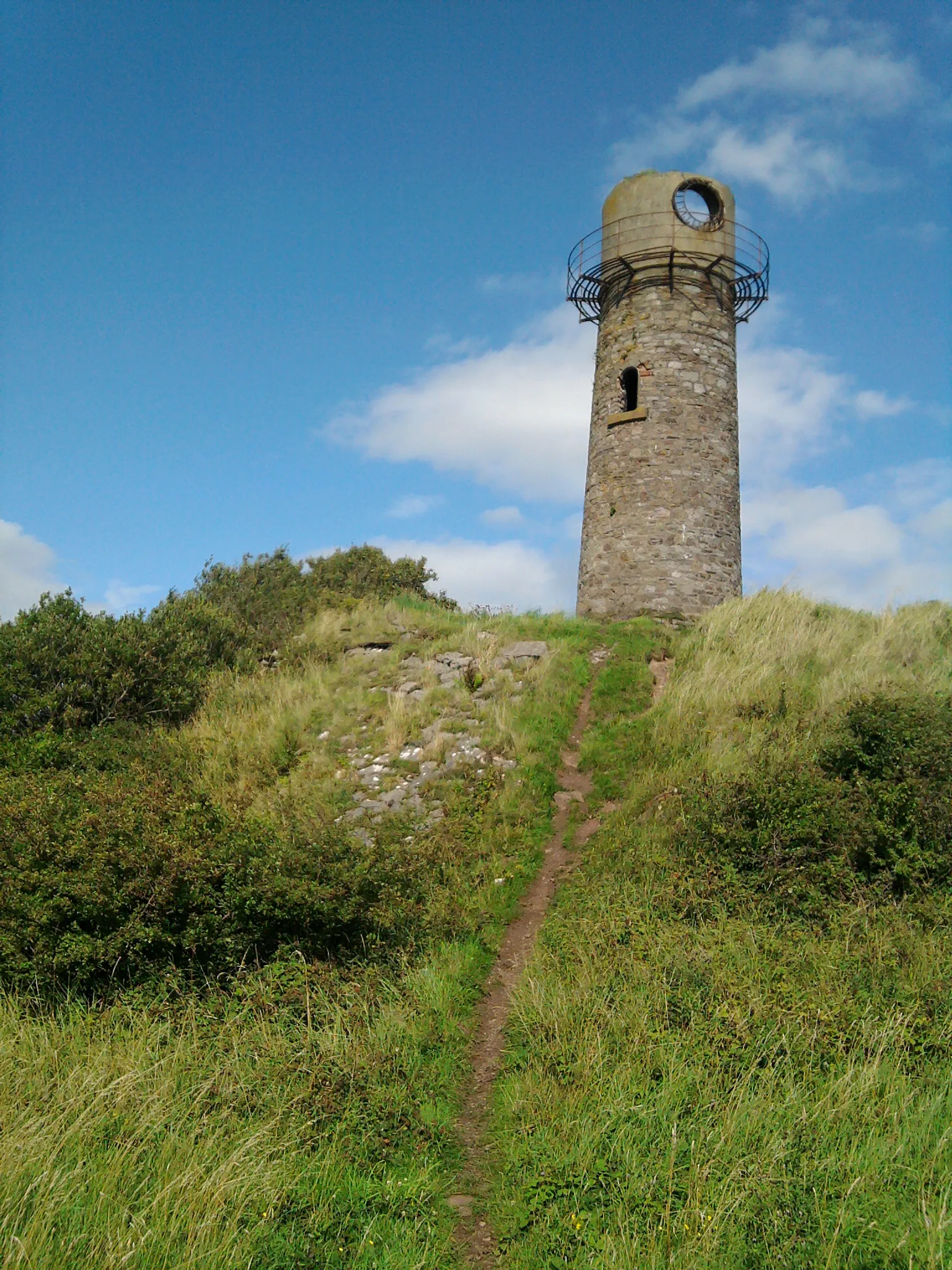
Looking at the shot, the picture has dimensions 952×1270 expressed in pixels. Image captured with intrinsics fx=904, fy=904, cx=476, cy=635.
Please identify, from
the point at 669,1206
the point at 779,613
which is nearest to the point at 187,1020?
the point at 669,1206

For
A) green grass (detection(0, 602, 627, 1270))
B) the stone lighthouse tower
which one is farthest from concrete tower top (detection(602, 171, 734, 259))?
green grass (detection(0, 602, 627, 1270))

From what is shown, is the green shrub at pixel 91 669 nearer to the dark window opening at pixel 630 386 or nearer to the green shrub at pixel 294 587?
the green shrub at pixel 294 587

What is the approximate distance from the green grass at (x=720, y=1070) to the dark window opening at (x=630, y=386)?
11.9 m

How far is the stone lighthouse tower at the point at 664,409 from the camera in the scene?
64.0 ft

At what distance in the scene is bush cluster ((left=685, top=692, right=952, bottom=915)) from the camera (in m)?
8.56

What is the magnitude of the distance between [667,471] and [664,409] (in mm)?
1418

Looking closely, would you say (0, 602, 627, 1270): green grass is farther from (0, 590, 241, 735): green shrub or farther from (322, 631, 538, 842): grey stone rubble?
(0, 590, 241, 735): green shrub

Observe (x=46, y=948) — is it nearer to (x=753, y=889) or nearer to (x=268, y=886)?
(x=268, y=886)

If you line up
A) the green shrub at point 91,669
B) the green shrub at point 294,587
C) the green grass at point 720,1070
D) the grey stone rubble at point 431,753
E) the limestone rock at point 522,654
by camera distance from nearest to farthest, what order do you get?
the green grass at point 720,1070 → the grey stone rubble at point 431,753 → the green shrub at point 91,669 → the limestone rock at point 522,654 → the green shrub at point 294,587

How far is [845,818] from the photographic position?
896 cm

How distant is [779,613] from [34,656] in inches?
500

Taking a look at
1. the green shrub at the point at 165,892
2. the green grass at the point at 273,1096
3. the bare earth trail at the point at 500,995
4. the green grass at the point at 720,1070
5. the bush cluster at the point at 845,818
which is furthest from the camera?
the bush cluster at the point at 845,818

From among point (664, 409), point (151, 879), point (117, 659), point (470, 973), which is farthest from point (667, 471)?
point (151, 879)

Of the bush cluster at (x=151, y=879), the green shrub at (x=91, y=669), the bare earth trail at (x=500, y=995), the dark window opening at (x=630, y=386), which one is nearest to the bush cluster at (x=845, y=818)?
the bare earth trail at (x=500, y=995)
